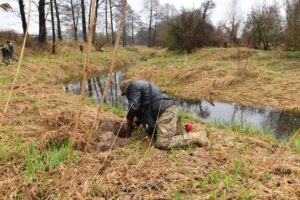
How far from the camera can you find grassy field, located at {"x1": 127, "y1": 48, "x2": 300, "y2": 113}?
9.71m

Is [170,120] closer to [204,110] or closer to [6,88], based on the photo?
[204,110]

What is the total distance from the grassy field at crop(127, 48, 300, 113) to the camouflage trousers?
5.50m

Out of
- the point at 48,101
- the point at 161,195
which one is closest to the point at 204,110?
the point at 48,101

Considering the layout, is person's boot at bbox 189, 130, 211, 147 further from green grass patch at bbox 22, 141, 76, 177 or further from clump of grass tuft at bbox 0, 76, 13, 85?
clump of grass tuft at bbox 0, 76, 13, 85

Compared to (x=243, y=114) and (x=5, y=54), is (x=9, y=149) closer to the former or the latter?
(x=243, y=114)

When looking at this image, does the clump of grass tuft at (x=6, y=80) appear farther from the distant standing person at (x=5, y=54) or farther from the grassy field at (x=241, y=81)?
the grassy field at (x=241, y=81)

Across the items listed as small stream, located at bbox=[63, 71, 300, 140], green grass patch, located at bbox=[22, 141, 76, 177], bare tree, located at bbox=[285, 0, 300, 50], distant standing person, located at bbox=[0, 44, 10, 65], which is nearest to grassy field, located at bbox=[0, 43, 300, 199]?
green grass patch, located at bbox=[22, 141, 76, 177]

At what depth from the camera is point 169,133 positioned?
4.10 meters

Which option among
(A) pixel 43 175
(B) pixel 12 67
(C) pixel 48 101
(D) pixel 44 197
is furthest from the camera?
(B) pixel 12 67

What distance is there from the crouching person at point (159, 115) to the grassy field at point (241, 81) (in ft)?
17.9

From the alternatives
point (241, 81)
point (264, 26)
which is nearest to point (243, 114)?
point (241, 81)

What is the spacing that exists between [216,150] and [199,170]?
71cm

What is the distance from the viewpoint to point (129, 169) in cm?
332

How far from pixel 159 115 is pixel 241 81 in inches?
330
